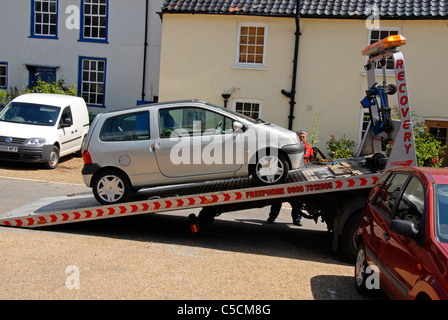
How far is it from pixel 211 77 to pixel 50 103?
5400 millimetres

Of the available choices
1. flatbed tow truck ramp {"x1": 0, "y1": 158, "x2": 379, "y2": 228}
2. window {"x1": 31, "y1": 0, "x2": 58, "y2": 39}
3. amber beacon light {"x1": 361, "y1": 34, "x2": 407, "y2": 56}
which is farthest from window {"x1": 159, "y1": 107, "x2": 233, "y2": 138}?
window {"x1": 31, "y1": 0, "x2": 58, "y2": 39}

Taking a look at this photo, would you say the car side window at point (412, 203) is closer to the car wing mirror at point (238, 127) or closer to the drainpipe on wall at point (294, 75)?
the car wing mirror at point (238, 127)

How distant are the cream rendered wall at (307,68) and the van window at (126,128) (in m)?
9.21

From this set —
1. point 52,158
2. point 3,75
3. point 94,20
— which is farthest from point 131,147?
point 3,75

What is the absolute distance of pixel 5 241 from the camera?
7141 millimetres

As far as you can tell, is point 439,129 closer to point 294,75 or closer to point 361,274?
point 294,75

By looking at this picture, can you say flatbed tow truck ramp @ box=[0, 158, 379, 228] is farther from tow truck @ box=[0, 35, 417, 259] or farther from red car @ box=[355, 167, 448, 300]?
red car @ box=[355, 167, 448, 300]

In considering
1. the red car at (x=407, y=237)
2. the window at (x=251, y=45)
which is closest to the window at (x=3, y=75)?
the window at (x=251, y=45)

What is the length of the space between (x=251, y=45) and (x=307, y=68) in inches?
82.2

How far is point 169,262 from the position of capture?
21.7ft

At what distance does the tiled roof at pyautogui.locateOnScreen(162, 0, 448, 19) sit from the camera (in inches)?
607

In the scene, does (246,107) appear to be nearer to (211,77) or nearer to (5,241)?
(211,77)

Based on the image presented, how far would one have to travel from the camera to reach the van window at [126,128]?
8055mm

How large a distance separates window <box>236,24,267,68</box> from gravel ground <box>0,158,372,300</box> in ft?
29.4
